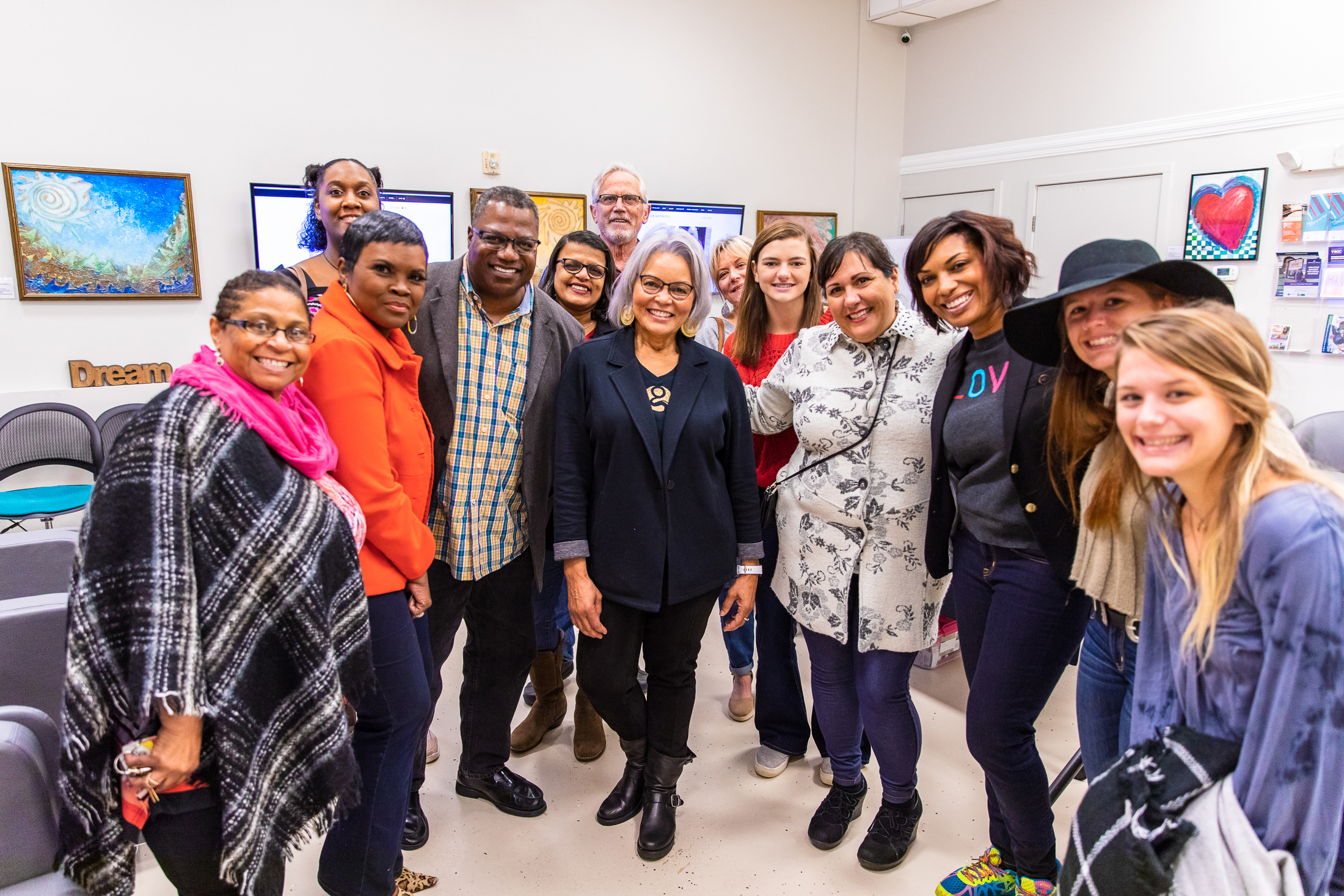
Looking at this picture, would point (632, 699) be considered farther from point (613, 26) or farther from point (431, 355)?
point (613, 26)

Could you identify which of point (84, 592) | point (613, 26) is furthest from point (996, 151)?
point (84, 592)

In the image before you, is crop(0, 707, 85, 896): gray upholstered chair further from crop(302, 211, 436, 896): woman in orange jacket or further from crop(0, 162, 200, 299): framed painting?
crop(0, 162, 200, 299): framed painting

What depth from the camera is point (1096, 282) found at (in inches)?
54.0

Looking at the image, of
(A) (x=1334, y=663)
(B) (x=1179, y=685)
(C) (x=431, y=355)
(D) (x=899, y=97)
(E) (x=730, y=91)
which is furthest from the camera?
(D) (x=899, y=97)

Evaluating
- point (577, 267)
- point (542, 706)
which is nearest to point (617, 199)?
point (577, 267)

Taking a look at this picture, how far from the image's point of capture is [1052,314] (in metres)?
1.52

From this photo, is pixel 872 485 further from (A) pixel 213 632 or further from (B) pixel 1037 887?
(A) pixel 213 632

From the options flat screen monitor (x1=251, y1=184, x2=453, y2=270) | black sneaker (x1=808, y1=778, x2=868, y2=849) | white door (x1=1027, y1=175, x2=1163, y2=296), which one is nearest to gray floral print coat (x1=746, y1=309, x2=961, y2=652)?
black sneaker (x1=808, y1=778, x2=868, y2=849)

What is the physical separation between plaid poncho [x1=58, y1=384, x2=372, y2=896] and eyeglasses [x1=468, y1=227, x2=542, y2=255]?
0.83 metres

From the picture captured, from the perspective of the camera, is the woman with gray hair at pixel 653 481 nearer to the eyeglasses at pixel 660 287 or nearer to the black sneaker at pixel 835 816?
the eyeglasses at pixel 660 287

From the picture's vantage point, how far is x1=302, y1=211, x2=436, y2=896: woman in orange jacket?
156 cm

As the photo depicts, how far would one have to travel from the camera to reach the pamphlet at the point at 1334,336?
4156 millimetres

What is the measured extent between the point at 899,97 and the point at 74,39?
588 centimetres

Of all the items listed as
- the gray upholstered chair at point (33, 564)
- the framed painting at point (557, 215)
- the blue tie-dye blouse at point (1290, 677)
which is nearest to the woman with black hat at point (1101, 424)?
the blue tie-dye blouse at point (1290, 677)
